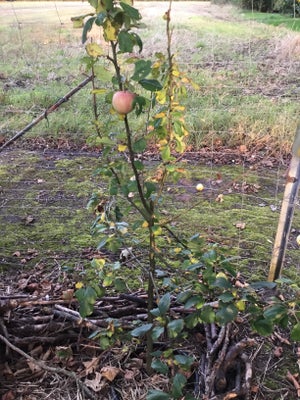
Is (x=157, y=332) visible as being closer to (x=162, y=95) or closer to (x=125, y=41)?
(x=162, y=95)

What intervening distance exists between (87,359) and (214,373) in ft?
1.93

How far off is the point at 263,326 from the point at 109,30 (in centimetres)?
100

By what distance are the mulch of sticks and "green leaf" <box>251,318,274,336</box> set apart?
439 mm

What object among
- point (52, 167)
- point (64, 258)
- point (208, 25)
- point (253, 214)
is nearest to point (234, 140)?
point (253, 214)

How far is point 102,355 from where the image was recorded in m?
1.85

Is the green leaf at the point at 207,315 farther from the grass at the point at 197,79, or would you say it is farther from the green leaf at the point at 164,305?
the grass at the point at 197,79

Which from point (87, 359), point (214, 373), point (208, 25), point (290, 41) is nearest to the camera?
point (214, 373)

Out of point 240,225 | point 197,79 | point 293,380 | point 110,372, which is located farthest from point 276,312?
point 197,79

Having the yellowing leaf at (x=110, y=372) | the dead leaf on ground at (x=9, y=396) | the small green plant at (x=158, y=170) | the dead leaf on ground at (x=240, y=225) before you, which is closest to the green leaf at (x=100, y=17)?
the small green plant at (x=158, y=170)

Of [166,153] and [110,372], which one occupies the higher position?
[166,153]

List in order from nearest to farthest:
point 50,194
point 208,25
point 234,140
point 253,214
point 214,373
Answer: point 214,373, point 253,214, point 50,194, point 234,140, point 208,25

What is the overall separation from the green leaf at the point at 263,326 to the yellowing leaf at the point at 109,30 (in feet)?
3.17

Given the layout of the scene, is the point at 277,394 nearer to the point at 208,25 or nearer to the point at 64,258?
the point at 64,258

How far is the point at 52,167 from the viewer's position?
4156 millimetres
